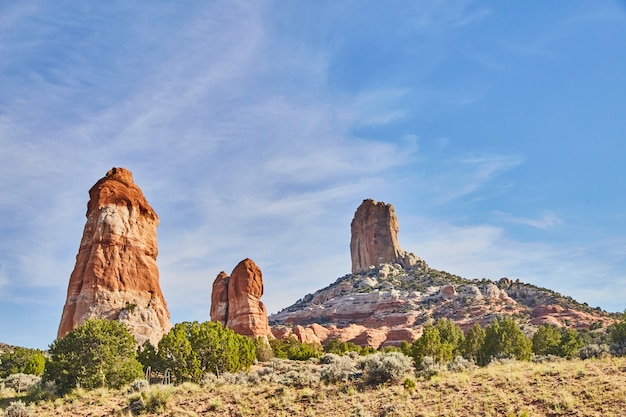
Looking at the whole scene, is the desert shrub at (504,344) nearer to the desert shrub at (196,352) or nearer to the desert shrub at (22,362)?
the desert shrub at (196,352)


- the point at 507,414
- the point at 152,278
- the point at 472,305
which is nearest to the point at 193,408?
the point at 507,414

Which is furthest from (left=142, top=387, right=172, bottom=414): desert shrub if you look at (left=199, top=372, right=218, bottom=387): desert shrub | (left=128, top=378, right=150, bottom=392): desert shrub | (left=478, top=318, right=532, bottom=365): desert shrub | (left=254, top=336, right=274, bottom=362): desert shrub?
(left=478, top=318, right=532, bottom=365): desert shrub

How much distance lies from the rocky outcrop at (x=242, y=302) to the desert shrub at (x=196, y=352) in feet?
118

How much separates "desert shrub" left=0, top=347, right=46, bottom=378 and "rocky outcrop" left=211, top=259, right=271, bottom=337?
27.7 m

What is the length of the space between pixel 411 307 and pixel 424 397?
374 feet

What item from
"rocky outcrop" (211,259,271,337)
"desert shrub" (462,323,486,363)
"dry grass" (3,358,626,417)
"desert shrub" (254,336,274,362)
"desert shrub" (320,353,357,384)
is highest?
"rocky outcrop" (211,259,271,337)

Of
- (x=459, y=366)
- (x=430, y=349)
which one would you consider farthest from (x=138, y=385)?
(x=430, y=349)

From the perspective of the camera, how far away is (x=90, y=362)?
121 feet

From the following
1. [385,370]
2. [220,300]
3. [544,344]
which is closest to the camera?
[385,370]

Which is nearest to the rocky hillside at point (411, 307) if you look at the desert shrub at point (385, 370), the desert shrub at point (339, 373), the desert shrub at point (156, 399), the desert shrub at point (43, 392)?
the desert shrub at point (43, 392)

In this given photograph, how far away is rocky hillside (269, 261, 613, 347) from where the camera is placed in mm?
117500

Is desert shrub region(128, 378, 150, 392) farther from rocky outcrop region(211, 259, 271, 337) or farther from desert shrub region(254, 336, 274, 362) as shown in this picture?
rocky outcrop region(211, 259, 271, 337)

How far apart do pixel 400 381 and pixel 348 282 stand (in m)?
145

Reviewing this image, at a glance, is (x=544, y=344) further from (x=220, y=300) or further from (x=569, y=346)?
(x=220, y=300)
